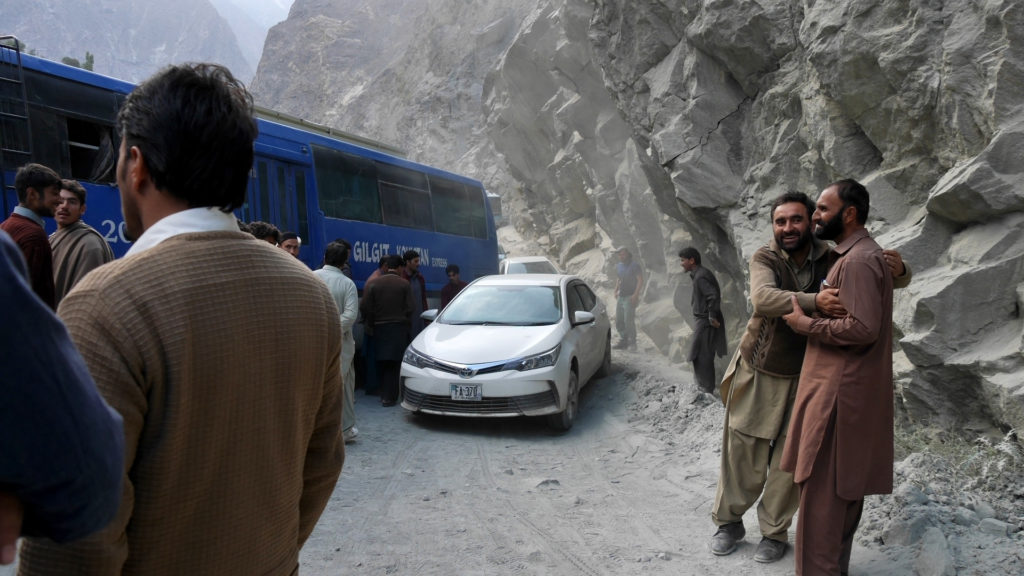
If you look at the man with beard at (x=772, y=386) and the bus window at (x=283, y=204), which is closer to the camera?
the man with beard at (x=772, y=386)

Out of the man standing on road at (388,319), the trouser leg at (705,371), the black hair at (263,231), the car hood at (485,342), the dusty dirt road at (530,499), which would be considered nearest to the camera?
the dusty dirt road at (530,499)

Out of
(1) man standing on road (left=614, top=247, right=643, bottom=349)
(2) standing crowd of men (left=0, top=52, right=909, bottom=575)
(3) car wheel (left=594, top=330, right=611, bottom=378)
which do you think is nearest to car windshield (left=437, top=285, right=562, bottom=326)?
(3) car wheel (left=594, top=330, right=611, bottom=378)

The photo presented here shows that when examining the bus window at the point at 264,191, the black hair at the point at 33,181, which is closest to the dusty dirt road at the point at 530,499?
the black hair at the point at 33,181

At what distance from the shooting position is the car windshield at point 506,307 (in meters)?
8.05

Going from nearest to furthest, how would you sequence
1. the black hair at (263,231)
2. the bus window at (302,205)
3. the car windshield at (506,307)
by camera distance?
the black hair at (263,231)
the car windshield at (506,307)
the bus window at (302,205)

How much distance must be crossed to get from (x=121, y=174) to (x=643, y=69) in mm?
10339

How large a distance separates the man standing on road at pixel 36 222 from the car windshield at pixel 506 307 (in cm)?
477

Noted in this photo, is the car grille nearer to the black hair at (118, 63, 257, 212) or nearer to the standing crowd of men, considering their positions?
the standing crowd of men

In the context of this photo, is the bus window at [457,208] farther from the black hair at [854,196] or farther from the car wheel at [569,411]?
the black hair at [854,196]

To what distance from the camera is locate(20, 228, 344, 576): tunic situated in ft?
3.65

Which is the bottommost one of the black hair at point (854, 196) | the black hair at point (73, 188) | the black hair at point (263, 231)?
the black hair at point (854, 196)

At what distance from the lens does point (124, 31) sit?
16175cm

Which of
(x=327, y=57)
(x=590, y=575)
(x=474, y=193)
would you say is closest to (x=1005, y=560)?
(x=590, y=575)

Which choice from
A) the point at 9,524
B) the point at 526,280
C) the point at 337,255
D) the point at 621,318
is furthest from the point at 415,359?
the point at 621,318
